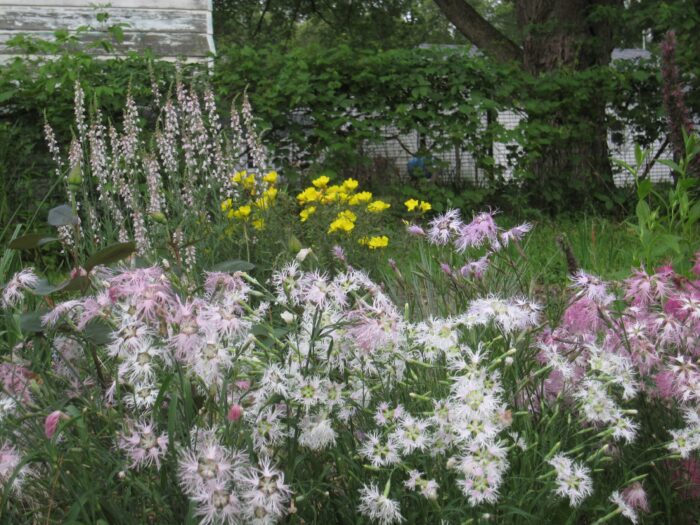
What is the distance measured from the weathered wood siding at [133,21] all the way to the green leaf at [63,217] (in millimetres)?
Result: 7797

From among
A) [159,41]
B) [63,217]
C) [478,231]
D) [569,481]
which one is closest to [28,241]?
[63,217]

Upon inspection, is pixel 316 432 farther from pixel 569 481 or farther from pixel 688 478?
pixel 688 478

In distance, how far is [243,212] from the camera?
467 centimetres

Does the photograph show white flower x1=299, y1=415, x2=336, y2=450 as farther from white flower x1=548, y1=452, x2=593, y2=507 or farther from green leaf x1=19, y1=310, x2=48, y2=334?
green leaf x1=19, y1=310, x2=48, y2=334

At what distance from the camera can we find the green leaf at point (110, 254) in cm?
214

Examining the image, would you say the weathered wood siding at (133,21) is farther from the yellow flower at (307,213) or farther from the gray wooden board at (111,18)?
the yellow flower at (307,213)

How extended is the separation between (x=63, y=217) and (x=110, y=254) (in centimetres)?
15

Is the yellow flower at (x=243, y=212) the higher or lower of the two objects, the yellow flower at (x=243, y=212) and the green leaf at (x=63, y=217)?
the lower

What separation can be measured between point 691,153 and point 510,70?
18.4 feet

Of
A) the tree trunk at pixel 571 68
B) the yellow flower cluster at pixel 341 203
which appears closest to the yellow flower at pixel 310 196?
the yellow flower cluster at pixel 341 203

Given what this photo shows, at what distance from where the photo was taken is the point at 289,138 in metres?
8.01

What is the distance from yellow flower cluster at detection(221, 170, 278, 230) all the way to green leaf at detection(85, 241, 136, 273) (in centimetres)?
244

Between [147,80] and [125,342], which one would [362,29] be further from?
[125,342]

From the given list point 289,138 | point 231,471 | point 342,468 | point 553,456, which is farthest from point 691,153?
point 289,138
